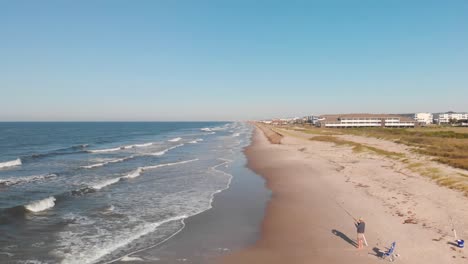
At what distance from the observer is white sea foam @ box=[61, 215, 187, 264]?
45.8ft

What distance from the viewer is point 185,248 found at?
49.1ft

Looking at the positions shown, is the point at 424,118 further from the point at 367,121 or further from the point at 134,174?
the point at 134,174

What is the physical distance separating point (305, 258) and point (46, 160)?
42441mm

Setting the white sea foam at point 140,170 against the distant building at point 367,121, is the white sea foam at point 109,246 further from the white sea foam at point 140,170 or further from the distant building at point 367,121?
the distant building at point 367,121

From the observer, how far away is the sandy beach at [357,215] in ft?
44.9

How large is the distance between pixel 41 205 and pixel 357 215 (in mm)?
17815

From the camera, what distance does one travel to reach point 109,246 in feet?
50.3

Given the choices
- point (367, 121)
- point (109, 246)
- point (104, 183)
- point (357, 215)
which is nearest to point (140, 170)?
point (104, 183)

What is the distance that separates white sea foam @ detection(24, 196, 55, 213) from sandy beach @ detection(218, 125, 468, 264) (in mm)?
12858

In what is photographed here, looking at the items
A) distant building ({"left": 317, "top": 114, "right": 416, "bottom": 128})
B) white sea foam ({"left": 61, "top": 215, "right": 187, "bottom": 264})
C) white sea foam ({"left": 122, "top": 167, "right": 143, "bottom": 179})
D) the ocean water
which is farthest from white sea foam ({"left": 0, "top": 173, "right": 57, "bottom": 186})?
distant building ({"left": 317, "top": 114, "right": 416, "bottom": 128})

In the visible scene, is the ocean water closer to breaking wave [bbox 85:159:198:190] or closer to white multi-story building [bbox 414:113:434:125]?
breaking wave [bbox 85:159:198:190]

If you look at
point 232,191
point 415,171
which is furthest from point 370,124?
point 232,191

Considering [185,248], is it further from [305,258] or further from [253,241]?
[305,258]

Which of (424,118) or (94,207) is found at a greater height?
(424,118)
